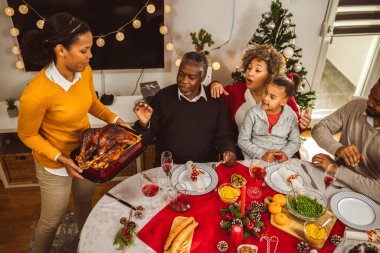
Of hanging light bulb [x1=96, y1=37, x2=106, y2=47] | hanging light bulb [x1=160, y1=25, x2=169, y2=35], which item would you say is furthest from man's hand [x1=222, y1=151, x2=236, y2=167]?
A: hanging light bulb [x1=96, y1=37, x2=106, y2=47]

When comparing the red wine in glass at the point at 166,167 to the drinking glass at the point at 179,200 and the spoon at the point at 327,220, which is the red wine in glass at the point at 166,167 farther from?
the spoon at the point at 327,220

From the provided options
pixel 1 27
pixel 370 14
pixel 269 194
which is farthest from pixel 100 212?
pixel 370 14

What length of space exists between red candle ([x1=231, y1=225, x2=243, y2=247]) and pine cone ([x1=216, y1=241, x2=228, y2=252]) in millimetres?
38

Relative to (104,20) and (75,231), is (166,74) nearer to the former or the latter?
(104,20)

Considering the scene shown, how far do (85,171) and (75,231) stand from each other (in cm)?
99

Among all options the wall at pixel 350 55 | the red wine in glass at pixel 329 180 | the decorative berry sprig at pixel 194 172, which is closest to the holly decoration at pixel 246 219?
the decorative berry sprig at pixel 194 172

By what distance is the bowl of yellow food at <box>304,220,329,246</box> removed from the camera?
1.52 metres

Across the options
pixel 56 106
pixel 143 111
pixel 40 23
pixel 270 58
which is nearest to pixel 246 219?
pixel 143 111

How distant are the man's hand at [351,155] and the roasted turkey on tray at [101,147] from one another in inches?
48.2

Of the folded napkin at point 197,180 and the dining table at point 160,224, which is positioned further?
the folded napkin at point 197,180

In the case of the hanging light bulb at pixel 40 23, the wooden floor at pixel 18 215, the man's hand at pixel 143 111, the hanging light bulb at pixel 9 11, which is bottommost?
the wooden floor at pixel 18 215

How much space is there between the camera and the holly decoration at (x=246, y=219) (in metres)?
1.59

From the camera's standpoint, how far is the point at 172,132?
2309 millimetres

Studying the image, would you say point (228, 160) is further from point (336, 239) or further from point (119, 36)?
point (119, 36)
